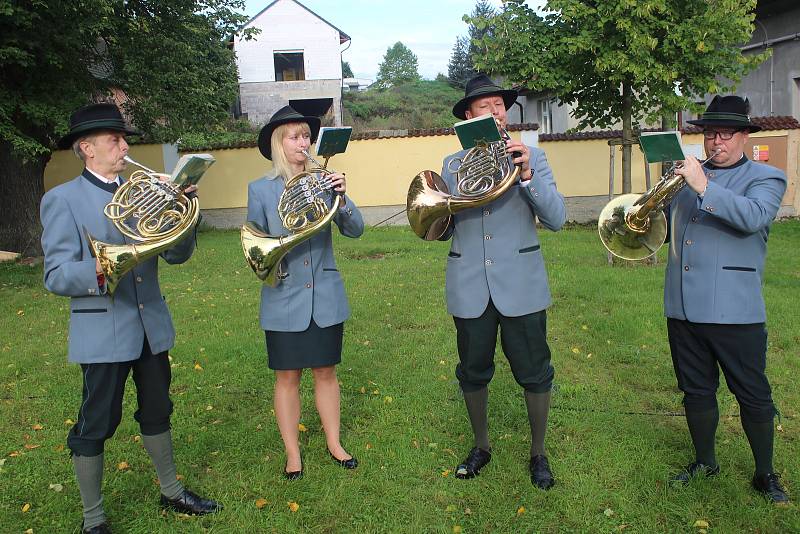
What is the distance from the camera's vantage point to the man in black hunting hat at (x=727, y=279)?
3.34 metres

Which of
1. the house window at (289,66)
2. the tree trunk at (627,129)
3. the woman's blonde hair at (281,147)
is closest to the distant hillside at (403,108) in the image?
the house window at (289,66)

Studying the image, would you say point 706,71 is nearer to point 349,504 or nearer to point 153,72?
point 349,504

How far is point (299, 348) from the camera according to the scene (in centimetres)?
381

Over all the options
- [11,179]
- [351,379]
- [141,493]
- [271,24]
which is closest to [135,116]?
[11,179]

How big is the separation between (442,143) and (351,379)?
37.9 feet

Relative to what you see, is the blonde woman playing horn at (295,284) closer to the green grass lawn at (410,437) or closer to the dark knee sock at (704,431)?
the green grass lawn at (410,437)

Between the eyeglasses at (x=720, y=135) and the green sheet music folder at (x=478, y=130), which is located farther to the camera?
the eyeglasses at (x=720, y=135)

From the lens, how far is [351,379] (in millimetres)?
5543

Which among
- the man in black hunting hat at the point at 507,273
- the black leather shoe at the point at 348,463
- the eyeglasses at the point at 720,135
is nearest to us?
the eyeglasses at the point at 720,135

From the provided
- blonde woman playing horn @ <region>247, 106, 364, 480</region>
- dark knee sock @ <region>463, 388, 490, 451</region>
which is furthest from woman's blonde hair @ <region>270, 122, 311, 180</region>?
dark knee sock @ <region>463, 388, 490, 451</region>

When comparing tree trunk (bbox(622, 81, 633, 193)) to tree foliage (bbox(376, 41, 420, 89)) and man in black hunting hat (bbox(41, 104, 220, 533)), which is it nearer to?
man in black hunting hat (bbox(41, 104, 220, 533))

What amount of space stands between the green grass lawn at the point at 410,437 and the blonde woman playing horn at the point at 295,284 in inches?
26.7

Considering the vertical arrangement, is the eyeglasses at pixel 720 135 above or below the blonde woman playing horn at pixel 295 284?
above

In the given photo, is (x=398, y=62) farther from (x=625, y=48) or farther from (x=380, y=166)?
(x=625, y=48)
